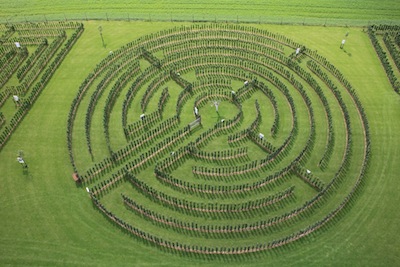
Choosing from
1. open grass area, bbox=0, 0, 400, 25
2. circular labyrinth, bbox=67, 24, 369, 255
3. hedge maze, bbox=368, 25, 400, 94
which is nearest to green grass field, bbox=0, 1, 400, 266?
circular labyrinth, bbox=67, 24, 369, 255

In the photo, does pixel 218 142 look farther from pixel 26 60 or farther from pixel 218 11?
pixel 218 11

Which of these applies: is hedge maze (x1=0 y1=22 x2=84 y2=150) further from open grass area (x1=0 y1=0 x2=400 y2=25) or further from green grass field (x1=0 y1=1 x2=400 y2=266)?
open grass area (x1=0 y1=0 x2=400 y2=25)

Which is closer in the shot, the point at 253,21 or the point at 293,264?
the point at 293,264

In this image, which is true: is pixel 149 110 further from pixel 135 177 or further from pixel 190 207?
pixel 190 207

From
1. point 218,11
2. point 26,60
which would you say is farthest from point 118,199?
point 218,11

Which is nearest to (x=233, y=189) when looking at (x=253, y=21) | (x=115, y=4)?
(x=253, y=21)
